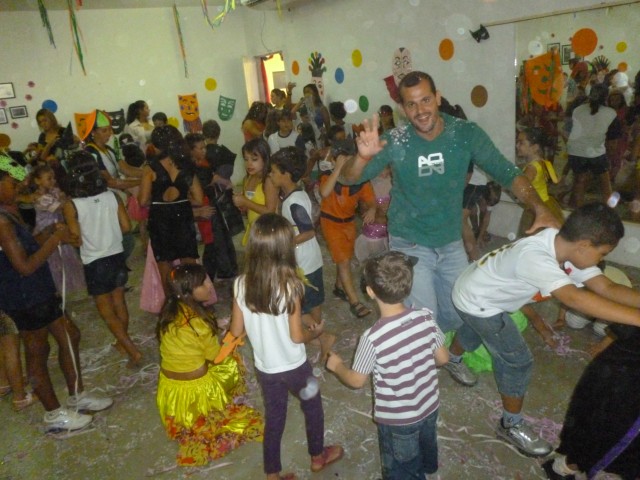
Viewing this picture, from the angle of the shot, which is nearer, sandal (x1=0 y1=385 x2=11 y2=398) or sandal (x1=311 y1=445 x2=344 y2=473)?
sandal (x1=311 y1=445 x2=344 y2=473)

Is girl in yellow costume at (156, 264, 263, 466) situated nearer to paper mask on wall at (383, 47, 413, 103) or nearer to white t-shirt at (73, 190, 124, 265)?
white t-shirt at (73, 190, 124, 265)

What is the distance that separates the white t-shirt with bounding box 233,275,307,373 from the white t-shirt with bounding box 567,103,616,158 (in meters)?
4.39

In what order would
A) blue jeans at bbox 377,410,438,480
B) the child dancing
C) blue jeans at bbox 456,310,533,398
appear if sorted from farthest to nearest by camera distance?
blue jeans at bbox 456,310,533,398
the child dancing
blue jeans at bbox 377,410,438,480

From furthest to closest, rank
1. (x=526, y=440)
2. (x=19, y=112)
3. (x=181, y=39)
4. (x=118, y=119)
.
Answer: (x=181, y=39), (x=118, y=119), (x=19, y=112), (x=526, y=440)

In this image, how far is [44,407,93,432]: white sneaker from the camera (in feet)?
10.4

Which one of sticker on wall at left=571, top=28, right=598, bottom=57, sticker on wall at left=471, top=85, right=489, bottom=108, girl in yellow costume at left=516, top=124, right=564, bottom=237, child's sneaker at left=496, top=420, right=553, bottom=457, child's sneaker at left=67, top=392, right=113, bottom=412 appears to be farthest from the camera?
sticker on wall at left=471, top=85, right=489, bottom=108

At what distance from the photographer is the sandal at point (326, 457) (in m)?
2.67

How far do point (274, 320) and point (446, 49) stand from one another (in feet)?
17.3

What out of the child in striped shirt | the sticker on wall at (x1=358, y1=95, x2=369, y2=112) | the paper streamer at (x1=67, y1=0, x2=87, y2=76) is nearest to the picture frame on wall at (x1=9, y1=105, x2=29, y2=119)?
the paper streamer at (x1=67, y1=0, x2=87, y2=76)

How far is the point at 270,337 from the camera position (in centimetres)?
231

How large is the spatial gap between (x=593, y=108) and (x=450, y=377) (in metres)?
3.46

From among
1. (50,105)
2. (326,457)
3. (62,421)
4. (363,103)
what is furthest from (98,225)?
(50,105)

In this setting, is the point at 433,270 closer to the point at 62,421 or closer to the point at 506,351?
the point at 506,351

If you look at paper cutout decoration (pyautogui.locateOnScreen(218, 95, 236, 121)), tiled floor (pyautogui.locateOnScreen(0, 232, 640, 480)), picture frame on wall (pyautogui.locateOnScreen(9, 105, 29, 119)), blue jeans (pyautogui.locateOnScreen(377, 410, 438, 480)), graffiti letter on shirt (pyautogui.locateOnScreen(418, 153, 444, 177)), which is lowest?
tiled floor (pyautogui.locateOnScreen(0, 232, 640, 480))
